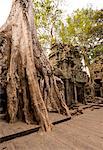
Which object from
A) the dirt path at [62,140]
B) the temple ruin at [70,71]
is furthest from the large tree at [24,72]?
the temple ruin at [70,71]

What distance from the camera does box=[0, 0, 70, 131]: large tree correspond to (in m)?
5.19

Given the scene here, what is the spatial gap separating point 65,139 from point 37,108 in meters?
1.31

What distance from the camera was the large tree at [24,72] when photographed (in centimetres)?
519

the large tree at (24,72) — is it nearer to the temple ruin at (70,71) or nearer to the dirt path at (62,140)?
the dirt path at (62,140)

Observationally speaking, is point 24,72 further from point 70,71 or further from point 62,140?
point 70,71

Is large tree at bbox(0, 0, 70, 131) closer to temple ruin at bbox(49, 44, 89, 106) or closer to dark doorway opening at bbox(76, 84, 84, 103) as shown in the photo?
temple ruin at bbox(49, 44, 89, 106)

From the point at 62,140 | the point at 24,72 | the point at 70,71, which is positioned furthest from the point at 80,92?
the point at 62,140

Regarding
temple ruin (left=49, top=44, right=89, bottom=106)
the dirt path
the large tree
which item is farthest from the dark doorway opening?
the dirt path

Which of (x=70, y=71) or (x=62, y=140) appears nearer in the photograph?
(x=62, y=140)

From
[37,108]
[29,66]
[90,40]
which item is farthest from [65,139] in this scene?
[90,40]

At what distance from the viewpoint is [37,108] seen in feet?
16.4

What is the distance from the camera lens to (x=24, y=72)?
5555mm

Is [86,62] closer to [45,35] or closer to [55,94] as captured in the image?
[45,35]

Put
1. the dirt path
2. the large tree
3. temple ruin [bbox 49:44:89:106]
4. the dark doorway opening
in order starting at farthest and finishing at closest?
the dark doorway opening → temple ruin [bbox 49:44:89:106] → the large tree → the dirt path
